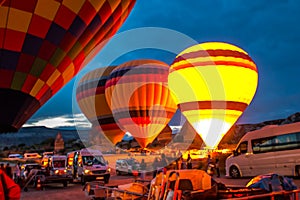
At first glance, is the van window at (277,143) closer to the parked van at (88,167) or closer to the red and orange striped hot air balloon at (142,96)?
the parked van at (88,167)

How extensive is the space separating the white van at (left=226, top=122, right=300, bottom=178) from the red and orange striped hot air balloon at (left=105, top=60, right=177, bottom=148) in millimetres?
9665

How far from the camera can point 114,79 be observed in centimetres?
2933

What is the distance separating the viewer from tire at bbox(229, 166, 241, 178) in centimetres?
1882

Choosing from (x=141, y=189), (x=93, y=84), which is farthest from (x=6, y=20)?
(x=93, y=84)

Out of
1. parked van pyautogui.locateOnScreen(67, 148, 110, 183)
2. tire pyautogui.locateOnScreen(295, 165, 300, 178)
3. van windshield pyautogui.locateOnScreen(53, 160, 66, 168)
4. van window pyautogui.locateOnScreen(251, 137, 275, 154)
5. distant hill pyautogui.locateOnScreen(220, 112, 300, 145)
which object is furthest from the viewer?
distant hill pyautogui.locateOnScreen(220, 112, 300, 145)

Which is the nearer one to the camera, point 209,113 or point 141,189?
point 141,189

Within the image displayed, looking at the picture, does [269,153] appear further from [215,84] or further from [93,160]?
[93,160]

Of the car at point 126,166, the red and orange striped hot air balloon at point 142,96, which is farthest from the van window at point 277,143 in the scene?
the red and orange striped hot air balloon at point 142,96

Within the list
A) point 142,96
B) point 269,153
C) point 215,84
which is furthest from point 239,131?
point 269,153

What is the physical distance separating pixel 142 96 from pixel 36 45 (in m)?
16.3

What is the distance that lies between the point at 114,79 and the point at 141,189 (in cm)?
2121

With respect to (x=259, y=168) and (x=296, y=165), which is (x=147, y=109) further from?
(x=296, y=165)

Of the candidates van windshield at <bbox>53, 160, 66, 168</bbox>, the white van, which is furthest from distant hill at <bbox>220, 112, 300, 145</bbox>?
van windshield at <bbox>53, 160, 66, 168</bbox>

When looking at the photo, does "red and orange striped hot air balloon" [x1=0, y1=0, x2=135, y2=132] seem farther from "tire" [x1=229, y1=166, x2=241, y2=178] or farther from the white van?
"tire" [x1=229, y1=166, x2=241, y2=178]
